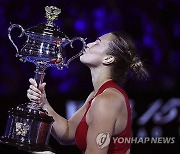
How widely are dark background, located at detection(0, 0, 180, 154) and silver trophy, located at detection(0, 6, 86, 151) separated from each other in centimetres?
110

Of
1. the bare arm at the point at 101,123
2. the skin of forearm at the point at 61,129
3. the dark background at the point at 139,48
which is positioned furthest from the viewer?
the dark background at the point at 139,48

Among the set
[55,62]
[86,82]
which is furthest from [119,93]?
[86,82]

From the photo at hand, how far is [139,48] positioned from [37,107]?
1266 millimetres

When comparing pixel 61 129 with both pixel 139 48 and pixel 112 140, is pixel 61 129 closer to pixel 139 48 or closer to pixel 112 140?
pixel 112 140

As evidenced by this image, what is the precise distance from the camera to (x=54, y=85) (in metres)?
3.22

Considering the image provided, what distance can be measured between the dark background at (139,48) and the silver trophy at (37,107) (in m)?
1.10

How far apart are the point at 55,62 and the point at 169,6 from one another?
135cm

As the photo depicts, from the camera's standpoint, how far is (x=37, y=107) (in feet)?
6.73

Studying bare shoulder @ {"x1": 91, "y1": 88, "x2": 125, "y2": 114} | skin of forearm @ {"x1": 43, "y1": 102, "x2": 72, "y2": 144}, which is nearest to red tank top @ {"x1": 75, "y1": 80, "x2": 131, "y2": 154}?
bare shoulder @ {"x1": 91, "y1": 88, "x2": 125, "y2": 114}

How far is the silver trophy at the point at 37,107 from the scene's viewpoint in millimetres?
2006

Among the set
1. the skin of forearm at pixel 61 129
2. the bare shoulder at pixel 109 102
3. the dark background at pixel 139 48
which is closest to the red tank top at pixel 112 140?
the bare shoulder at pixel 109 102

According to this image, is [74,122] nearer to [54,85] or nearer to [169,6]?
[54,85]

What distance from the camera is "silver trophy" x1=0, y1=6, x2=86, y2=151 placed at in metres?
2.01

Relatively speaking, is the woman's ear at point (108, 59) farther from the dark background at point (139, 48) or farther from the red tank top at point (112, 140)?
the dark background at point (139, 48)
